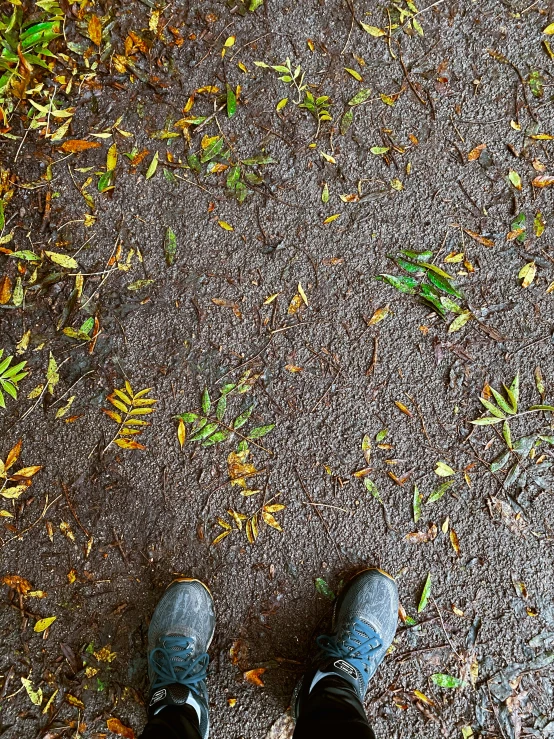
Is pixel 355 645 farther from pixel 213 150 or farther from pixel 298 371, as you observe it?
pixel 213 150

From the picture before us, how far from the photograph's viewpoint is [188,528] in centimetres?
198

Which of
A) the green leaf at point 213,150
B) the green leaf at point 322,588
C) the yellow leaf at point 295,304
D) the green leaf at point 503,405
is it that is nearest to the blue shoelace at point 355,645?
the green leaf at point 322,588

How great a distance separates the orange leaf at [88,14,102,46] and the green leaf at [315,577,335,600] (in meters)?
2.50

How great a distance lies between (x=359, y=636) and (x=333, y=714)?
0.92ft

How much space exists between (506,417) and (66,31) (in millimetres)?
2538

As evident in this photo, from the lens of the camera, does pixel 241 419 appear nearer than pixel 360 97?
Yes

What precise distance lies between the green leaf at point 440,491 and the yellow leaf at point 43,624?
1.60 meters

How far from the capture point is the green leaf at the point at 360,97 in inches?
83.1

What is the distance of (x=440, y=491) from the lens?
1959mm

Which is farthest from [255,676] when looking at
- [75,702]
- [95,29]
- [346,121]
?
[95,29]

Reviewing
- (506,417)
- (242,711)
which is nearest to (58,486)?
(242,711)

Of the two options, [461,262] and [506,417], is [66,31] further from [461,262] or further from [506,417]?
[506,417]

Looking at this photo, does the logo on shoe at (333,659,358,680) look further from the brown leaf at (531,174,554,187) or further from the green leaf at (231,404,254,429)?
the brown leaf at (531,174,554,187)

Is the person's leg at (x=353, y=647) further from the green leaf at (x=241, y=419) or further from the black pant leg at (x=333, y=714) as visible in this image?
the green leaf at (x=241, y=419)
